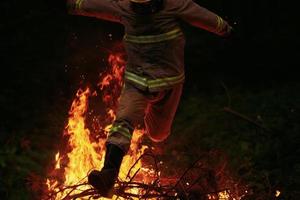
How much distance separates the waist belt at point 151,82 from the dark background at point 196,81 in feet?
6.09

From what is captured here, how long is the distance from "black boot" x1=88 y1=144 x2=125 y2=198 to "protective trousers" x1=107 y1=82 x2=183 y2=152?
6 centimetres

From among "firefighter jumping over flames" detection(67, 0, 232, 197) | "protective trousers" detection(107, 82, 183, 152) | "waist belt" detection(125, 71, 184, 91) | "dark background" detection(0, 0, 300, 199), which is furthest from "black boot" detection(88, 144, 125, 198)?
"dark background" detection(0, 0, 300, 199)

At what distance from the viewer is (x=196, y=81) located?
9.48 meters

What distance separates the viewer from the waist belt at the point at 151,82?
4543 mm

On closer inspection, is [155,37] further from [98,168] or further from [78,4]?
[98,168]

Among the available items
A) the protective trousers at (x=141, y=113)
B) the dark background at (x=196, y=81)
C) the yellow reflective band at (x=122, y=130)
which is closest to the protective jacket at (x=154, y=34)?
the protective trousers at (x=141, y=113)

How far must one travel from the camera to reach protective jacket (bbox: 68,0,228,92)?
4504 millimetres

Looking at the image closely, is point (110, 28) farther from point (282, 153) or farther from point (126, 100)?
point (126, 100)

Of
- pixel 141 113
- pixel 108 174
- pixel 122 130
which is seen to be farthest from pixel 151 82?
pixel 108 174

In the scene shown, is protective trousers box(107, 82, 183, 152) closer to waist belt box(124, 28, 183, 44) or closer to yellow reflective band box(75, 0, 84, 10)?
waist belt box(124, 28, 183, 44)

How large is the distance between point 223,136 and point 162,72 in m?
3.14

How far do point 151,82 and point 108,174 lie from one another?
0.90 meters

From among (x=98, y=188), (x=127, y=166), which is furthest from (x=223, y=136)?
(x=98, y=188)

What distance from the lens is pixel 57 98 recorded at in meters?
8.62
